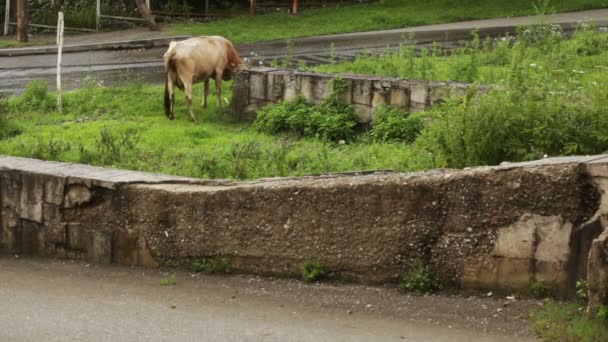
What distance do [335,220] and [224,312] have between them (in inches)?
44.3

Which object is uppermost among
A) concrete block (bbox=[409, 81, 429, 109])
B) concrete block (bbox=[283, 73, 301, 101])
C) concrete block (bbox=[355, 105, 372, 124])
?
concrete block (bbox=[409, 81, 429, 109])

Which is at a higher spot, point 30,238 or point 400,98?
point 400,98

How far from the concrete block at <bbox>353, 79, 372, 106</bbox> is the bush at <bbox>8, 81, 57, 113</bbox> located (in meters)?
4.98

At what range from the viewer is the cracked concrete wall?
805 centimetres

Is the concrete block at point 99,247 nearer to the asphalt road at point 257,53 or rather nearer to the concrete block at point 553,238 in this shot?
the concrete block at point 553,238

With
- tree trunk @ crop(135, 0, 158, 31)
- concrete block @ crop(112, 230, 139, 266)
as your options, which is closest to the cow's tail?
concrete block @ crop(112, 230, 139, 266)

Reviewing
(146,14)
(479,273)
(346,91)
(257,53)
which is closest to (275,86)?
(346,91)

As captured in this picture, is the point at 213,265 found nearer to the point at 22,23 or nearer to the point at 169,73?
the point at 169,73

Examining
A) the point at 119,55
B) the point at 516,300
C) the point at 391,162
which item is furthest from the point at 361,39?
the point at 516,300

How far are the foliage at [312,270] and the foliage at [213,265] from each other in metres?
0.73

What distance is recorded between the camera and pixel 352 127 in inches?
538

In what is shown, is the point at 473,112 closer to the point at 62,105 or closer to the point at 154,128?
the point at 154,128

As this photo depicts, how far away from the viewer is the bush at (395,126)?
12625 mm

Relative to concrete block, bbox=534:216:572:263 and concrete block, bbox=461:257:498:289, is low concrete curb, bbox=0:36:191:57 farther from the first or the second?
concrete block, bbox=534:216:572:263
